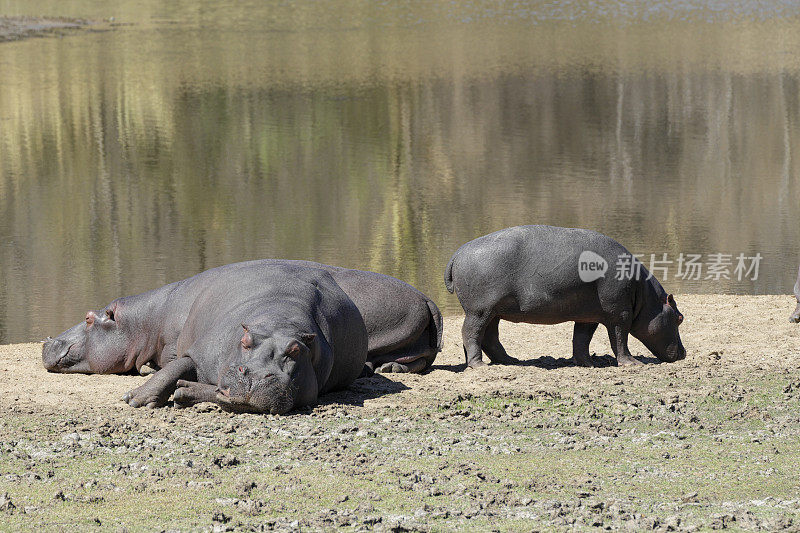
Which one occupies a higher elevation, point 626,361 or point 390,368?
point 390,368

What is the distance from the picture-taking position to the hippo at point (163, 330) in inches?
311

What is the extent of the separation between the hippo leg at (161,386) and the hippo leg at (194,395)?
0.40ft

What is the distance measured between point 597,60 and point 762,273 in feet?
90.5

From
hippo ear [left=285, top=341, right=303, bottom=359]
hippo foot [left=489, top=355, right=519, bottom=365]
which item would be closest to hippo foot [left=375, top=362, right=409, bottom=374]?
hippo foot [left=489, top=355, right=519, bottom=365]

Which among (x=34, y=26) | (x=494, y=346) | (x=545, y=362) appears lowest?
(x=545, y=362)

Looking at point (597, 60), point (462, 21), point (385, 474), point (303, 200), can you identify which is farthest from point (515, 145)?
point (462, 21)

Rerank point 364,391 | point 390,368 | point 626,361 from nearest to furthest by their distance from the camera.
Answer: point 364,391 → point 390,368 → point 626,361

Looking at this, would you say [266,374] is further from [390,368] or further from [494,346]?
[494,346]

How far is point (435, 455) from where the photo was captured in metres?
5.54

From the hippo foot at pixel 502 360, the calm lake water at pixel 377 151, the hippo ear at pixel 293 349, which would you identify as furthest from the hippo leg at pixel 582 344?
the calm lake water at pixel 377 151

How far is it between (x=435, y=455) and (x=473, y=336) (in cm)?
288

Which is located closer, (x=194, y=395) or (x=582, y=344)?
(x=194, y=395)

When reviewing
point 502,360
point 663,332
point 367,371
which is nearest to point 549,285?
point 502,360

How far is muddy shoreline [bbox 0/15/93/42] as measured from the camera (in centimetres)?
4759
